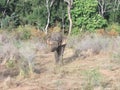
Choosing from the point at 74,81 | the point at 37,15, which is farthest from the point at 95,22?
the point at 74,81

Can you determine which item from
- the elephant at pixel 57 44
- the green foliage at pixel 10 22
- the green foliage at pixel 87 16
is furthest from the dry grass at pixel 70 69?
the green foliage at pixel 87 16

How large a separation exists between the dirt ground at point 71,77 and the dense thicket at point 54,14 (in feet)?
56.6

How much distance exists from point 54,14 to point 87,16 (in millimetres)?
2702

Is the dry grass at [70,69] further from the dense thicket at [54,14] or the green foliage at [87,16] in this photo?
the dense thicket at [54,14]

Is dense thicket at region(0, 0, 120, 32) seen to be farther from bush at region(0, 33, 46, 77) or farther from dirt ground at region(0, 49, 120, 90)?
dirt ground at region(0, 49, 120, 90)

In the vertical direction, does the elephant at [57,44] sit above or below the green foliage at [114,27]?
above

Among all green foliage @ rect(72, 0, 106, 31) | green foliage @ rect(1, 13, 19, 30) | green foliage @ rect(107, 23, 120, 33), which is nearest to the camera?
green foliage @ rect(1, 13, 19, 30)

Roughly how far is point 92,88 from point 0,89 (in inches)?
75.8

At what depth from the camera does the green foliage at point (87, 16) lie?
97.9 feet

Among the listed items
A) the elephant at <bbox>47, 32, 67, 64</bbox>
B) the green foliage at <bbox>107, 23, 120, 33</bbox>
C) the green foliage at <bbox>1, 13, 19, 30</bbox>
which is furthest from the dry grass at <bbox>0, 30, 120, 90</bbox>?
the green foliage at <bbox>107, 23, 120, 33</bbox>

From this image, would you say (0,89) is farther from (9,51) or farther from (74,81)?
(9,51)

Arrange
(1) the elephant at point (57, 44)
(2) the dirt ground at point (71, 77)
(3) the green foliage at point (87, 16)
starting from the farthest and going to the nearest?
(3) the green foliage at point (87, 16), (1) the elephant at point (57, 44), (2) the dirt ground at point (71, 77)

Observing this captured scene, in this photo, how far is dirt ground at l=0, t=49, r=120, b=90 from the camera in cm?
844

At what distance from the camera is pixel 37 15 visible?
30188mm
